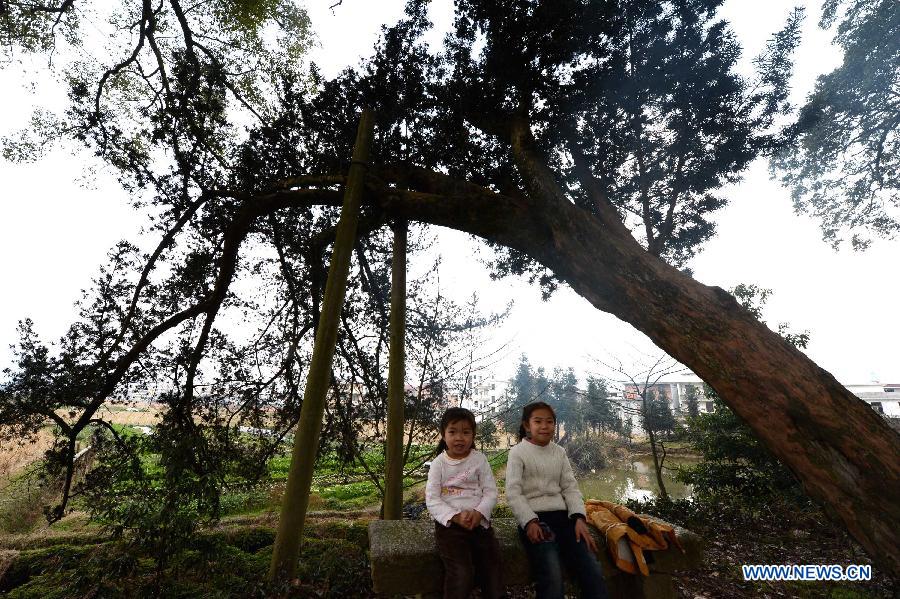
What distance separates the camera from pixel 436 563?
2.06 metres

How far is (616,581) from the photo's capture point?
8.02 feet

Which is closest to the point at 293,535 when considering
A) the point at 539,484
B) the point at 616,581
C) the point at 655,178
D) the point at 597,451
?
the point at 539,484

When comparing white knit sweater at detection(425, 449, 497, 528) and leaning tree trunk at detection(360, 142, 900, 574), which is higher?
leaning tree trunk at detection(360, 142, 900, 574)

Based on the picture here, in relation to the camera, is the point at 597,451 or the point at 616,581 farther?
the point at 597,451

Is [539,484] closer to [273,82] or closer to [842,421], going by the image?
[842,421]

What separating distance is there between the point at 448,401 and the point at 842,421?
407cm

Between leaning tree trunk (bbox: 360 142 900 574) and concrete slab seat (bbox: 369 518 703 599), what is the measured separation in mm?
1035

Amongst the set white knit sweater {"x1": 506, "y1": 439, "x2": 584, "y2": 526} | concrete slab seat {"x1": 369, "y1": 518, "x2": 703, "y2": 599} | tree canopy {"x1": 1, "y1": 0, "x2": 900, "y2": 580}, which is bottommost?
concrete slab seat {"x1": 369, "y1": 518, "x2": 703, "y2": 599}

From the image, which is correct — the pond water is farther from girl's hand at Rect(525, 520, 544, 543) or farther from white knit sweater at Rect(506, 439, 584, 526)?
girl's hand at Rect(525, 520, 544, 543)

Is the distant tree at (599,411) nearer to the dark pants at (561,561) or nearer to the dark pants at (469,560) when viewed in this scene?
the dark pants at (561,561)

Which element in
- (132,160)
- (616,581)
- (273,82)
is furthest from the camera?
(273,82)

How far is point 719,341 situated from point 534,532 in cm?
207

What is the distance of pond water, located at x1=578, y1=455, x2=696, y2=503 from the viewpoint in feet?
39.8

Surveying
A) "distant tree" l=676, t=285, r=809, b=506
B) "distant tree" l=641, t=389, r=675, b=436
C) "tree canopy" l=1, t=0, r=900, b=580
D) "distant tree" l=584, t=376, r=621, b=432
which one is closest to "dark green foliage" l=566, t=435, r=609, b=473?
"distant tree" l=584, t=376, r=621, b=432
